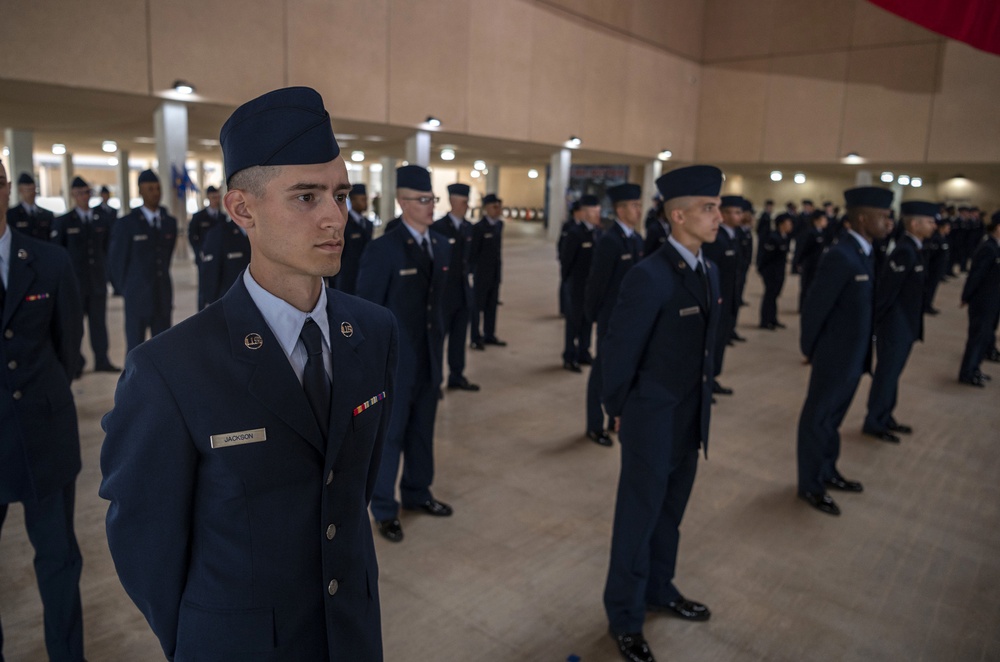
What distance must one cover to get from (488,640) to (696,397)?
1466 millimetres

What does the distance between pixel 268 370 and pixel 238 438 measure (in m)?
0.15

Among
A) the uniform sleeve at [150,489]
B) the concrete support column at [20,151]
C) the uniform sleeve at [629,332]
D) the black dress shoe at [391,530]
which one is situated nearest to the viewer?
the uniform sleeve at [150,489]

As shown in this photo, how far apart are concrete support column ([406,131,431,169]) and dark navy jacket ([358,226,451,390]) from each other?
46.4 ft

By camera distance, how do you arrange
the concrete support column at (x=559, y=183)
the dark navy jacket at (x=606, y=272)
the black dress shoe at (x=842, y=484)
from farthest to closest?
1. the concrete support column at (x=559, y=183)
2. the dark navy jacket at (x=606, y=272)
3. the black dress shoe at (x=842, y=484)

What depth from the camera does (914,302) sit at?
19.9 ft

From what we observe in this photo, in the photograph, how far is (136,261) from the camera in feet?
23.3

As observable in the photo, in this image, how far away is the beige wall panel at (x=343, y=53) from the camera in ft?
46.2

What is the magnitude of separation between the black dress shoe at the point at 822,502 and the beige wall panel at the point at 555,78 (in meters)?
16.7

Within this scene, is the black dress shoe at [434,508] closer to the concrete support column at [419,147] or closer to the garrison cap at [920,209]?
the garrison cap at [920,209]

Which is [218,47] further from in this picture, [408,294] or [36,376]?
[36,376]

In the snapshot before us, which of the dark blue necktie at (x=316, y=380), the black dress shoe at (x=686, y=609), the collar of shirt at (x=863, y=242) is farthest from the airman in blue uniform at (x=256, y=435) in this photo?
the collar of shirt at (x=863, y=242)

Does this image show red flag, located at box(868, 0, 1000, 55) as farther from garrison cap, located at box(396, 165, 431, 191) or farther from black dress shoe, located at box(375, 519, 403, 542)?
black dress shoe, located at box(375, 519, 403, 542)

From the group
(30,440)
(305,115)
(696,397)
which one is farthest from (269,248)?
(696,397)

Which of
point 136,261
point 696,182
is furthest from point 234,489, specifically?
point 136,261
